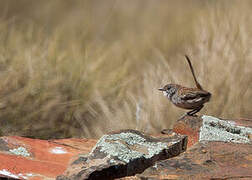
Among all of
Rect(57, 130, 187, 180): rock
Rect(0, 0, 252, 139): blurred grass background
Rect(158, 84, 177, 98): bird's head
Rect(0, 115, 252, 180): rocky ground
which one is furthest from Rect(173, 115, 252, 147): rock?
Rect(0, 0, 252, 139): blurred grass background

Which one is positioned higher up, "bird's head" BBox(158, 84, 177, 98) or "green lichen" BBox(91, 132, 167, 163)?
"bird's head" BBox(158, 84, 177, 98)

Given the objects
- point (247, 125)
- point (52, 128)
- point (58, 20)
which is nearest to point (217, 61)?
point (52, 128)

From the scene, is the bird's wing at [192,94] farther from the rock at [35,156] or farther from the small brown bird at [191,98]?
the rock at [35,156]

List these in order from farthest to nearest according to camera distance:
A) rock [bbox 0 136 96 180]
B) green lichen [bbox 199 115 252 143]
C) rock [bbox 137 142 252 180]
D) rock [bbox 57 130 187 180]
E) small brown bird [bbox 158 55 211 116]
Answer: small brown bird [bbox 158 55 211 116], green lichen [bbox 199 115 252 143], rock [bbox 0 136 96 180], rock [bbox 57 130 187 180], rock [bbox 137 142 252 180]

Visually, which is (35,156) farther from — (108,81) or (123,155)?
(108,81)

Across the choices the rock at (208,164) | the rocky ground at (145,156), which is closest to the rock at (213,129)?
the rocky ground at (145,156)

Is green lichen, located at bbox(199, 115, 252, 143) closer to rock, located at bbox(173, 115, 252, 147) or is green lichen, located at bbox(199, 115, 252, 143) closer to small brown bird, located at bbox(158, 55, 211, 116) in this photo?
rock, located at bbox(173, 115, 252, 147)

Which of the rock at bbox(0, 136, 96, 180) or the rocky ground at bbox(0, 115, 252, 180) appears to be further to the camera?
the rock at bbox(0, 136, 96, 180)
